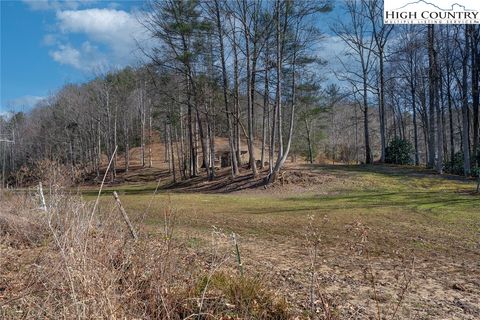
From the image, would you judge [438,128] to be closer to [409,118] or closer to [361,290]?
[361,290]

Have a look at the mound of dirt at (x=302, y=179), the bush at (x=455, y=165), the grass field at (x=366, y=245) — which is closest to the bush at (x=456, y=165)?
the bush at (x=455, y=165)

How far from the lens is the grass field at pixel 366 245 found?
4551 mm

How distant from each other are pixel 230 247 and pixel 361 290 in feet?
7.98

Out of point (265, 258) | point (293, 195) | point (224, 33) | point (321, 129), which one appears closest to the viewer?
point (265, 258)

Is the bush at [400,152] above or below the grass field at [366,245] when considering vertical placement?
above

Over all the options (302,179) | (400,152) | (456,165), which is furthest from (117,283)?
(400,152)

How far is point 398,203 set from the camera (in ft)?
44.7

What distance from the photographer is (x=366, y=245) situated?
22.9ft

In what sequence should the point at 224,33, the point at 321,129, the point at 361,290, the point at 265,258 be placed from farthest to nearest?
the point at 321,129
the point at 224,33
the point at 265,258
the point at 361,290

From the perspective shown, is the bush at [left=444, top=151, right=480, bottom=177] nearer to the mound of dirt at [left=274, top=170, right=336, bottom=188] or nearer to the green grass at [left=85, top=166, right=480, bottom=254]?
the green grass at [left=85, top=166, right=480, bottom=254]

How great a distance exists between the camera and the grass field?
179 inches

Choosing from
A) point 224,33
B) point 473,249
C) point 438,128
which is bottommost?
point 473,249

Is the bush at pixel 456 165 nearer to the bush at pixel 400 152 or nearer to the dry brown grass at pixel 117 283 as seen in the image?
the bush at pixel 400 152

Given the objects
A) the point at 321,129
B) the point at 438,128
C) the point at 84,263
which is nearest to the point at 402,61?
the point at 438,128
